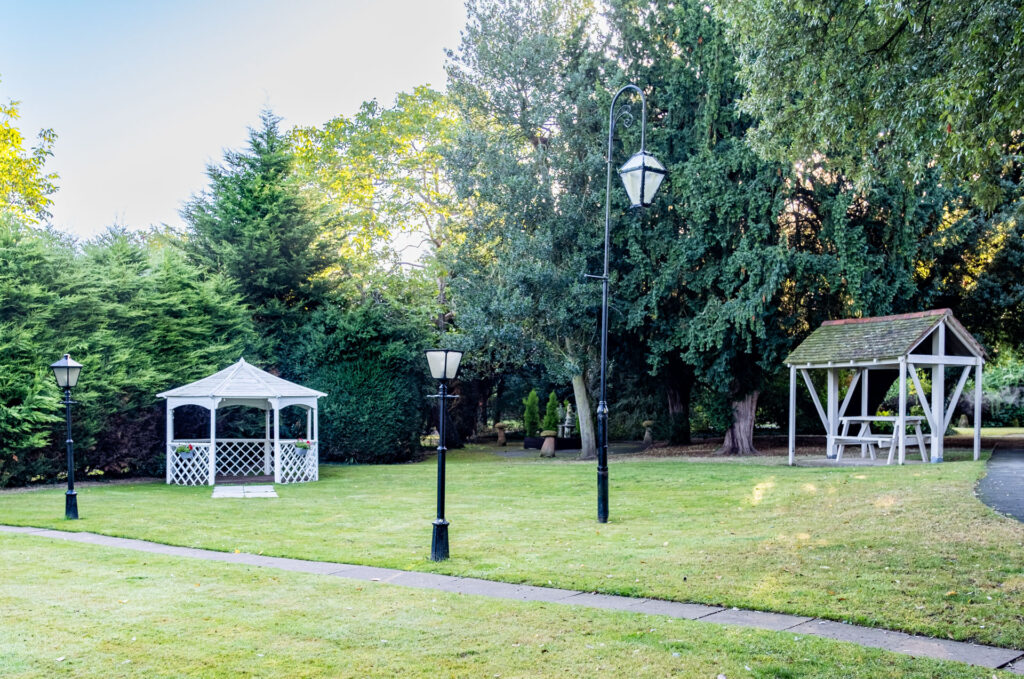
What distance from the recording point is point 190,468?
68.4ft

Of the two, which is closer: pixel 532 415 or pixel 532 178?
pixel 532 178

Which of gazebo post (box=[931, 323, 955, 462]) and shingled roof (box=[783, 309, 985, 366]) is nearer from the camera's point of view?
shingled roof (box=[783, 309, 985, 366])

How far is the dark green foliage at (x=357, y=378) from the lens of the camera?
85.2ft

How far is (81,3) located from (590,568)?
789 inches

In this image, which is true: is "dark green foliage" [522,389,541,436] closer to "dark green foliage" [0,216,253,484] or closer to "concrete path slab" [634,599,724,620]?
"dark green foliage" [0,216,253,484]

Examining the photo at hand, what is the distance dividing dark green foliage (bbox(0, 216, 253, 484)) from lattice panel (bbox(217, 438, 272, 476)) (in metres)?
1.75

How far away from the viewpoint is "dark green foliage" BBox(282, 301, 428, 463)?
85.2 feet

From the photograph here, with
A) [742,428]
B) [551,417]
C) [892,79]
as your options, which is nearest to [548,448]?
[551,417]

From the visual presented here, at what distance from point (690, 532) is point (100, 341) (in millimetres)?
15716

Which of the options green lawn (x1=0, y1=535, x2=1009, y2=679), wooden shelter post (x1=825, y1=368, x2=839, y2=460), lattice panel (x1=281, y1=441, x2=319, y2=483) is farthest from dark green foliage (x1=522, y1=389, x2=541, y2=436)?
green lawn (x1=0, y1=535, x2=1009, y2=679)

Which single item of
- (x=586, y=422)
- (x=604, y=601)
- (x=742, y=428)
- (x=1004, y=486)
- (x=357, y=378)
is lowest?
(x=604, y=601)

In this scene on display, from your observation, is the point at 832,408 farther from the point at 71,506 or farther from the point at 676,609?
the point at 71,506

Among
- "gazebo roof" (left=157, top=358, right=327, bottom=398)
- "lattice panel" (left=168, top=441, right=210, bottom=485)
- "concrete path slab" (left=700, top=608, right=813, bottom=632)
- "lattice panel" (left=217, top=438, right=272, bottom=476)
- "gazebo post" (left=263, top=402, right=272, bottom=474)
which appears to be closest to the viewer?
"concrete path slab" (left=700, top=608, right=813, bottom=632)

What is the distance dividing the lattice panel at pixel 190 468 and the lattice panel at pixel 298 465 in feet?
6.14
